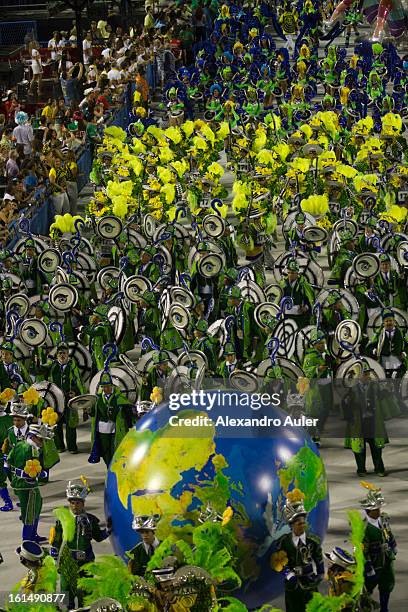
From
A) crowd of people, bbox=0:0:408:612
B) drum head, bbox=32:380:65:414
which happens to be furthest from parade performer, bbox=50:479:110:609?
drum head, bbox=32:380:65:414

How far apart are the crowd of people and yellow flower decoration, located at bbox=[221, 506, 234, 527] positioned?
0.02 metres

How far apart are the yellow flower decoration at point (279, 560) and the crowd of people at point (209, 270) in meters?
0.02

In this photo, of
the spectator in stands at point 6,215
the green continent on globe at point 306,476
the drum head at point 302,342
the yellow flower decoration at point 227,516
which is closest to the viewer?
the yellow flower decoration at point 227,516

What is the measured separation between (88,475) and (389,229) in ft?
24.0

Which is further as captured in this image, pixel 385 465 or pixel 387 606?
pixel 385 465

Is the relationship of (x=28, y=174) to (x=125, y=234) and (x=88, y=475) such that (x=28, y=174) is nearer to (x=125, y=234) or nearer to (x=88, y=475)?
(x=125, y=234)

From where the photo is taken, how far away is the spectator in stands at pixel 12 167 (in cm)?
3112

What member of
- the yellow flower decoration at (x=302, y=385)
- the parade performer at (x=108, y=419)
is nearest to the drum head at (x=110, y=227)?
the parade performer at (x=108, y=419)

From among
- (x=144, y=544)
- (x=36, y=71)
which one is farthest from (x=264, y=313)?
(x=36, y=71)

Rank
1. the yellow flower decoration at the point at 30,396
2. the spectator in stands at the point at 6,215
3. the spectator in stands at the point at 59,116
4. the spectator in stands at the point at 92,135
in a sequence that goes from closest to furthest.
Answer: the yellow flower decoration at the point at 30,396
the spectator in stands at the point at 6,215
the spectator in stands at the point at 92,135
the spectator in stands at the point at 59,116

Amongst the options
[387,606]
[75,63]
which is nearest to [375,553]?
[387,606]

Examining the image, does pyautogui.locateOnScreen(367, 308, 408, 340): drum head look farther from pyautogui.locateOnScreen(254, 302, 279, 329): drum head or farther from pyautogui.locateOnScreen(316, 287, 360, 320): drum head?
pyautogui.locateOnScreen(254, 302, 279, 329): drum head

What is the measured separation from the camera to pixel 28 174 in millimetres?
30688

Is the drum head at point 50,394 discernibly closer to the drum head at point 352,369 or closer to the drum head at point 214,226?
the drum head at point 352,369
